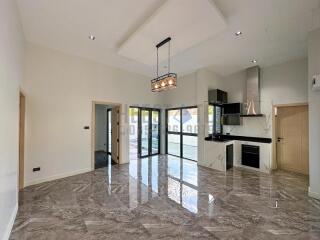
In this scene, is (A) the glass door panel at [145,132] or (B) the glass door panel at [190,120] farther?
(A) the glass door panel at [145,132]

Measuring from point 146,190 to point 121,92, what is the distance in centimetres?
338

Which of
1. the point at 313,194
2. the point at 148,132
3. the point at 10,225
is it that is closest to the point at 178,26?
the point at 10,225

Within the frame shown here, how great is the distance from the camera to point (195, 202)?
301 centimetres

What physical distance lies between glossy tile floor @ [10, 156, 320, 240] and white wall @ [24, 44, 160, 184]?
49 centimetres

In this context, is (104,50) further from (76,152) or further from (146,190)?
(146,190)

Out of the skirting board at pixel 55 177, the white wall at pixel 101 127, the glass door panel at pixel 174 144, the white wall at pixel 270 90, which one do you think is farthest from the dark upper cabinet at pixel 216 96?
the white wall at pixel 101 127

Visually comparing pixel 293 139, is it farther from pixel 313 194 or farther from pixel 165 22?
pixel 165 22

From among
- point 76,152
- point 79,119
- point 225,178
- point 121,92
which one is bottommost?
point 225,178

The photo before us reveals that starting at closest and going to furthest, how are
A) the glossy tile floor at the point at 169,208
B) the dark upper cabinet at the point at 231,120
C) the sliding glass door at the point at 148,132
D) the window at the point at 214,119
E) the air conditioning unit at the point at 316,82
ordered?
1. the glossy tile floor at the point at 169,208
2. the air conditioning unit at the point at 316,82
3. the dark upper cabinet at the point at 231,120
4. the window at the point at 214,119
5. the sliding glass door at the point at 148,132

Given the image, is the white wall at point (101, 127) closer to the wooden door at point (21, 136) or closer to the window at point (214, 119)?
the wooden door at point (21, 136)

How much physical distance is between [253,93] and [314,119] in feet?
7.24

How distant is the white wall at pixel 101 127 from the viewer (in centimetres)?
794

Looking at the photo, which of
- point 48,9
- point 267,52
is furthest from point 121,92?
point 267,52

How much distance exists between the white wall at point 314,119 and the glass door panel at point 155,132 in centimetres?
499
